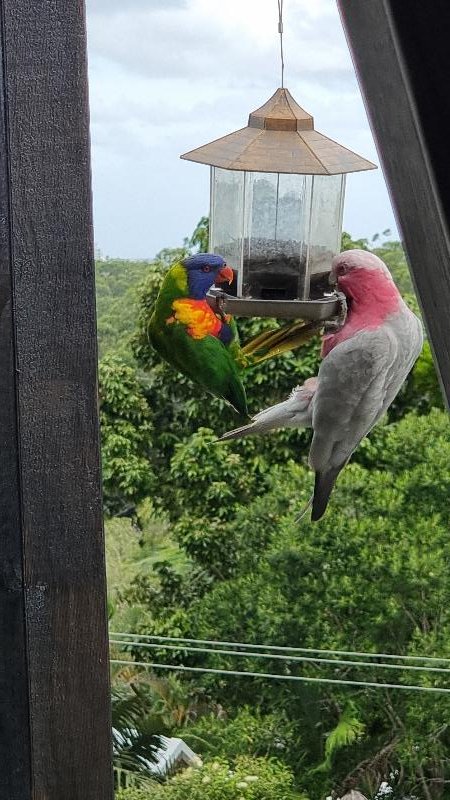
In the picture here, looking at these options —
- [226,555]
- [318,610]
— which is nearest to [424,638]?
[318,610]

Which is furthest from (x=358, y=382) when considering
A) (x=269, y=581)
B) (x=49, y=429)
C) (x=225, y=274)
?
(x=269, y=581)

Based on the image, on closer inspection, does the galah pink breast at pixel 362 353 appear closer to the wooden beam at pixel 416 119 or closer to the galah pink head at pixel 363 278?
the galah pink head at pixel 363 278

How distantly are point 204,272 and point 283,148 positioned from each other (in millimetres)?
134

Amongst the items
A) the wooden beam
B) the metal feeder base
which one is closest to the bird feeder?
the metal feeder base

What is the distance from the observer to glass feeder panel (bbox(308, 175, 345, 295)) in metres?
1.01

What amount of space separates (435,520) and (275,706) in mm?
933

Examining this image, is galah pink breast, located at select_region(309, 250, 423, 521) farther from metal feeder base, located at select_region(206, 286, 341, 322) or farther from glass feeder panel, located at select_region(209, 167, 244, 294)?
glass feeder panel, located at select_region(209, 167, 244, 294)

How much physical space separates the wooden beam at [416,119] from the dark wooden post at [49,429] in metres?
0.32

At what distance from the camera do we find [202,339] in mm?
1040

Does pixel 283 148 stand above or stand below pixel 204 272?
above

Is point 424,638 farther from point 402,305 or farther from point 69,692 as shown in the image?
point 69,692

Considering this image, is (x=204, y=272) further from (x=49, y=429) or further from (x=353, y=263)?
(x=49, y=429)

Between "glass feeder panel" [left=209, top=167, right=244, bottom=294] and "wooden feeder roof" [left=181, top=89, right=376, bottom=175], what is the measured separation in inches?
2.6

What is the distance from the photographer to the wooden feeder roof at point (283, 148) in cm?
95
